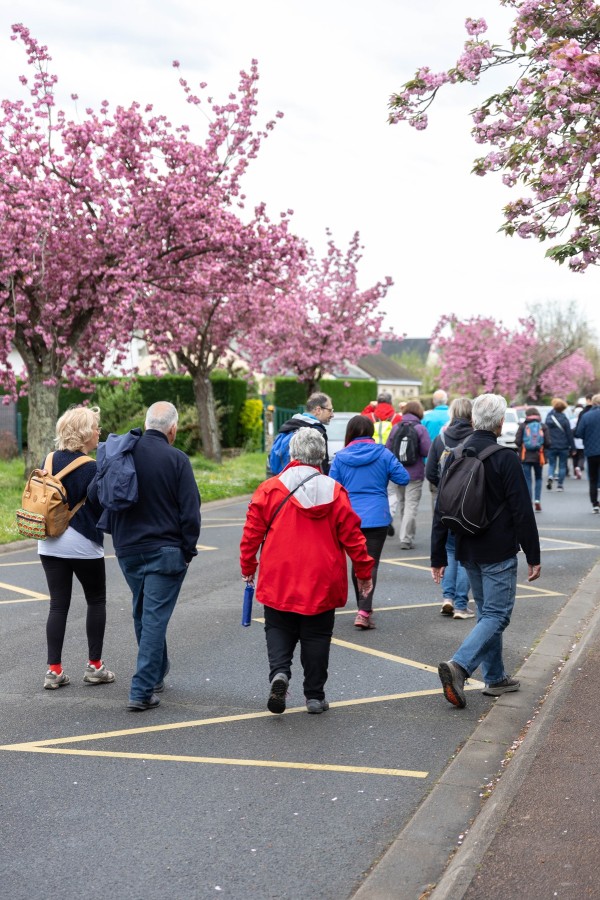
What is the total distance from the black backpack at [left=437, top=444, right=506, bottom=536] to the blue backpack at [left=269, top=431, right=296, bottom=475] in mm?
3214

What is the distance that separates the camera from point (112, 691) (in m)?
6.80

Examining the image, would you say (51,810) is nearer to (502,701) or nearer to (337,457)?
(502,701)

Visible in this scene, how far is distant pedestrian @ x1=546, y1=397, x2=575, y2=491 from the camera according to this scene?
21594 millimetres

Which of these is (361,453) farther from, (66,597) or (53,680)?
(53,680)

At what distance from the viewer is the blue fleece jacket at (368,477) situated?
877 cm

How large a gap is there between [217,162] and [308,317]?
56.5 ft

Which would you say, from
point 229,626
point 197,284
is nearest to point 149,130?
point 197,284

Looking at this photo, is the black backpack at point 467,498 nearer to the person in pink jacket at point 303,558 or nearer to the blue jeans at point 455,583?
the person in pink jacket at point 303,558

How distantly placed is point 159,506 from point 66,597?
1.08 m

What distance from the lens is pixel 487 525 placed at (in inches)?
242

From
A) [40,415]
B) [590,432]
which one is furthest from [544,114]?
[40,415]

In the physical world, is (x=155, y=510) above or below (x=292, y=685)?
above

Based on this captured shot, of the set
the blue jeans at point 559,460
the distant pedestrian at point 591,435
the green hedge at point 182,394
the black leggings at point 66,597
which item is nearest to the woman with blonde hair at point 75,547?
the black leggings at point 66,597

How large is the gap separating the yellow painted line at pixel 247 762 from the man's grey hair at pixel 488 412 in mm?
2098
